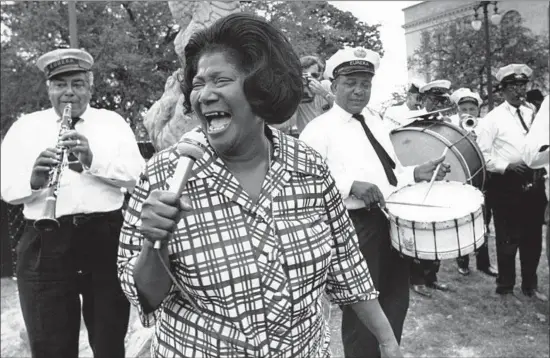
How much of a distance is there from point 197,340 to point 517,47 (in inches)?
124

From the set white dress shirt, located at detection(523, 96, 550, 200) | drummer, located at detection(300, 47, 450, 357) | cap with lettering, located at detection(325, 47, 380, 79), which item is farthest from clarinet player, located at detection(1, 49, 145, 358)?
white dress shirt, located at detection(523, 96, 550, 200)

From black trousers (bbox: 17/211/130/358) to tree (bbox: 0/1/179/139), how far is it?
2816 mm

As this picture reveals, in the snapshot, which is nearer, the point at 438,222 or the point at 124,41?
the point at 438,222

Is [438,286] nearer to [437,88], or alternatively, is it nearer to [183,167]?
[437,88]

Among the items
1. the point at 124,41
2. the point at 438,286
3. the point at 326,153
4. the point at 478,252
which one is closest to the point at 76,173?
the point at 326,153

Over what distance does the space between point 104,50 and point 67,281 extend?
6.25m

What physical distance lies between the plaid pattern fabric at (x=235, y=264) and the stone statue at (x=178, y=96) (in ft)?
11.4

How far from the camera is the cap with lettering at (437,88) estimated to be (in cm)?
357

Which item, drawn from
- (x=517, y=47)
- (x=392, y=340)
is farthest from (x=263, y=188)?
(x=517, y=47)

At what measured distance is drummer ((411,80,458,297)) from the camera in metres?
3.62

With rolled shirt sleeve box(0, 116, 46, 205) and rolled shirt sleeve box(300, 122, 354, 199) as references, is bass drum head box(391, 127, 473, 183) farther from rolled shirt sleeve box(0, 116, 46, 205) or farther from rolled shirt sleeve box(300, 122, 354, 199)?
rolled shirt sleeve box(0, 116, 46, 205)

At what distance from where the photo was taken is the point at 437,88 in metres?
3.74

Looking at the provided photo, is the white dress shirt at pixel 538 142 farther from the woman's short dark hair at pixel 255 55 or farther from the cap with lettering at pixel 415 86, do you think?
the woman's short dark hair at pixel 255 55

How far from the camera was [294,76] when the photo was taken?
75.5 inches
